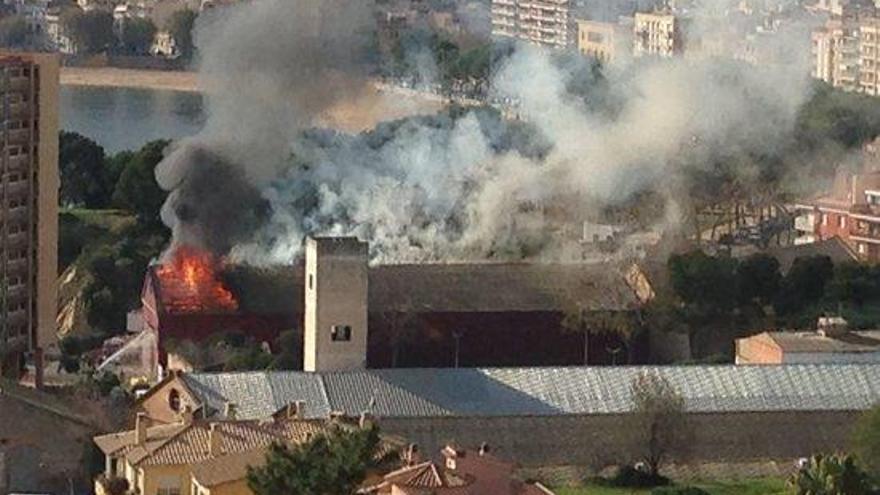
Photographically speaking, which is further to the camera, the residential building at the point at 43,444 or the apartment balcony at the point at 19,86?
the apartment balcony at the point at 19,86

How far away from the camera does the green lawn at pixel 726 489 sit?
1653cm

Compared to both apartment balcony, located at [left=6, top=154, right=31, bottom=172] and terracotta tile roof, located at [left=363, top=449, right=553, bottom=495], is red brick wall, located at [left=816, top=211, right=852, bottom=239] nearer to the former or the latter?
apartment balcony, located at [left=6, top=154, right=31, bottom=172]

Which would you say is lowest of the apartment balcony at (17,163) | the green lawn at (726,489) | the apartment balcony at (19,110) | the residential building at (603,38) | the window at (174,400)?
the green lawn at (726,489)

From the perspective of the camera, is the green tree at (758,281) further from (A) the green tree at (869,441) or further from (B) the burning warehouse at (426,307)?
(A) the green tree at (869,441)

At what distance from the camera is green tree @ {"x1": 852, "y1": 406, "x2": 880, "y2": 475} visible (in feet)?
52.1

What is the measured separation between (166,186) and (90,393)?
629 centimetres

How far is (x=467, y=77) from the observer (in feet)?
130

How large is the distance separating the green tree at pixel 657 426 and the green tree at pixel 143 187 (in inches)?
351

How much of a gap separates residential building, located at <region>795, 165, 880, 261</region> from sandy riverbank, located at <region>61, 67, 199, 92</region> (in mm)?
22859

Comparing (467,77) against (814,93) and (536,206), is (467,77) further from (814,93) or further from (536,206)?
(536,206)

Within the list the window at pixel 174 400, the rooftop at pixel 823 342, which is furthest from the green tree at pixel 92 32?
the window at pixel 174 400

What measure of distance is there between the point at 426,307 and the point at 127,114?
2610 cm

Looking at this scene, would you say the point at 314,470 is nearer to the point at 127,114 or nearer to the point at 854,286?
the point at 854,286

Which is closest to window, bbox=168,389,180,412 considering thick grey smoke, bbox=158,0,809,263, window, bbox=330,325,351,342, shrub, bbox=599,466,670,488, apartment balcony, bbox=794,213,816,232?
window, bbox=330,325,351,342
